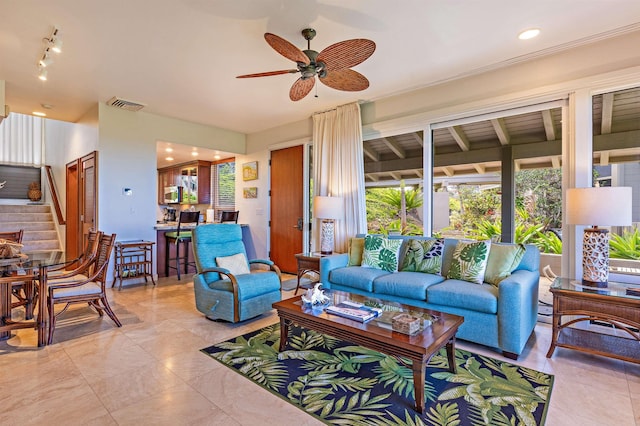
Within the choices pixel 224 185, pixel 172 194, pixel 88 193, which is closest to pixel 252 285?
pixel 88 193

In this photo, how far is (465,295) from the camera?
2785mm

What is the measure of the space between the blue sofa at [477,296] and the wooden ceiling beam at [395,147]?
1492 millimetres

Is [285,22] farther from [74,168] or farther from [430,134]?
[74,168]

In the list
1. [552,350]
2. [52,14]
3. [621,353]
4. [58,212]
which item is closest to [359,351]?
[552,350]

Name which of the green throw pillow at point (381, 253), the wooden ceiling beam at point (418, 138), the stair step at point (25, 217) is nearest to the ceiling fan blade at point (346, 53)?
the wooden ceiling beam at point (418, 138)

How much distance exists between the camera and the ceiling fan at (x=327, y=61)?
236 cm

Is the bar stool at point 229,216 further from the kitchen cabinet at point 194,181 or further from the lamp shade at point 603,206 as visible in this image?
the lamp shade at point 603,206

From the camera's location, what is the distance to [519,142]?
3.59 meters

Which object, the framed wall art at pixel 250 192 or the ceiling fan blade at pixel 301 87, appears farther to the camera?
the framed wall art at pixel 250 192

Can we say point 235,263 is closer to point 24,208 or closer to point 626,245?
point 626,245

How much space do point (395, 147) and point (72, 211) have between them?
256 inches

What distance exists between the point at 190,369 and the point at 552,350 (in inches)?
115

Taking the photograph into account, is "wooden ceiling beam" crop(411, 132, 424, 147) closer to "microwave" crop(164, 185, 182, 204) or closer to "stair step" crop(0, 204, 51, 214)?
"microwave" crop(164, 185, 182, 204)

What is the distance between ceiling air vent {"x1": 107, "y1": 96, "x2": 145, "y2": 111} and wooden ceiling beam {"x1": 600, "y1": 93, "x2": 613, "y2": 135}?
19.4 ft
